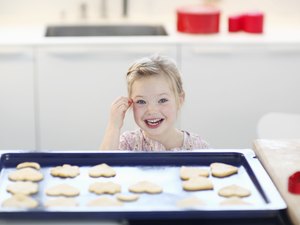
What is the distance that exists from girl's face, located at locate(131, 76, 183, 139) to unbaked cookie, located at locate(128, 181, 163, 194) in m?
0.53

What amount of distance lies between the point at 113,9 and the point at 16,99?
88cm

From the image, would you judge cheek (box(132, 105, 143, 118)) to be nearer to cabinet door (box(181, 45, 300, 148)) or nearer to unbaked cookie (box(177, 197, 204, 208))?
unbaked cookie (box(177, 197, 204, 208))

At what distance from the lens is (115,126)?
214 cm

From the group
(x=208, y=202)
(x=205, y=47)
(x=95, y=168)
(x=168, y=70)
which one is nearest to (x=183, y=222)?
(x=208, y=202)

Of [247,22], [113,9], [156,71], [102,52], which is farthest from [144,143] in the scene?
[113,9]

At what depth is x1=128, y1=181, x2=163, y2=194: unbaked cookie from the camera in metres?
1.56

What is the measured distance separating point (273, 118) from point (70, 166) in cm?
204

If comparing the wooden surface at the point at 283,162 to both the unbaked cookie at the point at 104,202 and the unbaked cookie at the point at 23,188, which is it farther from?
the unbaked cookie at the point at 23,188

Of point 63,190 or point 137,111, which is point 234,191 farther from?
point 137,111

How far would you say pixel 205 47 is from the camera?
3398mm

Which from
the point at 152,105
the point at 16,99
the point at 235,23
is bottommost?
the point at 16,99

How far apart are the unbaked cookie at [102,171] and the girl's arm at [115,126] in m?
0.40

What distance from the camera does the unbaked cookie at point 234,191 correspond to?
155 cm

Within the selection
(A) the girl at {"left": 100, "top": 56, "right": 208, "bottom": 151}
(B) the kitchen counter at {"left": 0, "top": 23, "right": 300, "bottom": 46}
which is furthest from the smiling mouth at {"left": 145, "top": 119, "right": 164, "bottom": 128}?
(B) the kitchen counter at {"left": 0, "top": 23, "right": 300, "bottom": 46}
